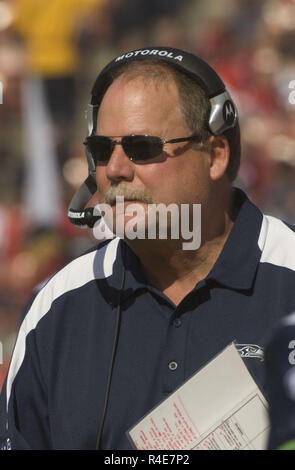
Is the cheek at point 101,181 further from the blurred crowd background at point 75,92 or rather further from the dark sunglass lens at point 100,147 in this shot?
the blurred crowd background at point 75,92

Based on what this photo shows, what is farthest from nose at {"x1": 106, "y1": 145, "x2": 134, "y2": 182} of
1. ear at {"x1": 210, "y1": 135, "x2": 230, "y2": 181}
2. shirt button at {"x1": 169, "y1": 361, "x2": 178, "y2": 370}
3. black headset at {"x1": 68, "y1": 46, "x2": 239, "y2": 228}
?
shirt button at {"x1": 169, "y1": 361, "x2": 178, "y2": 370}

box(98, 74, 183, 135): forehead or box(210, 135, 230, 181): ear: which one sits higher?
box(98, 74, 183, 135): forehead

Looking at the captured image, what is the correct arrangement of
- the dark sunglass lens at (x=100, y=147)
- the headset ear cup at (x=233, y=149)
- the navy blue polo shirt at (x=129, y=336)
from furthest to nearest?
the headset ear cup at (x=233, y=149) < the dark sunglass lens at (x=100, y=147) < the navy blue polo shirt at (x=129, y=336)

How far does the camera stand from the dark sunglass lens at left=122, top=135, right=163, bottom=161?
2518 mm

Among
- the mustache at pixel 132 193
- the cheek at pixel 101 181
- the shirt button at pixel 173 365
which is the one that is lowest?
the shirt button at pixel 173 365

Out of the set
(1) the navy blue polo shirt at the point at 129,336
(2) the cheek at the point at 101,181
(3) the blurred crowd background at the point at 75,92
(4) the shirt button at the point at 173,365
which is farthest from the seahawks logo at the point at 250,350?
(3) the blurred crowd background at the point at 75,92

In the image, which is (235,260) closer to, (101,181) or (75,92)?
(101,181)

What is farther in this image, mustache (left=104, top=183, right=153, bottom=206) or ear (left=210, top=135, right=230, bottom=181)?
ear (left=210, top=135, right=230, bottom=181)

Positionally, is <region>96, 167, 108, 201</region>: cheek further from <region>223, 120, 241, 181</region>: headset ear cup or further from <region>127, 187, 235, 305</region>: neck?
<region>223, 120, 241, 181</region>: headset ear cup

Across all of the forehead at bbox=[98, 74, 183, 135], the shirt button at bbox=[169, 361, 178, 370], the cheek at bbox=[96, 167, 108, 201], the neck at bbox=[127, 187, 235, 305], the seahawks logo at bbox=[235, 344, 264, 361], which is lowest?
the shirt button at bbox=[169, 361, 178, 370]

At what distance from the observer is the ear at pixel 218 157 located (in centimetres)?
267

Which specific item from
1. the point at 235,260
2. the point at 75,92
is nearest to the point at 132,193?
the point at 235,260

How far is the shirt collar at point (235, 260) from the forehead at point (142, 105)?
0.35 m

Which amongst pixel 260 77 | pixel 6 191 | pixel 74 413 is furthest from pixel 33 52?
pixel 74 413
